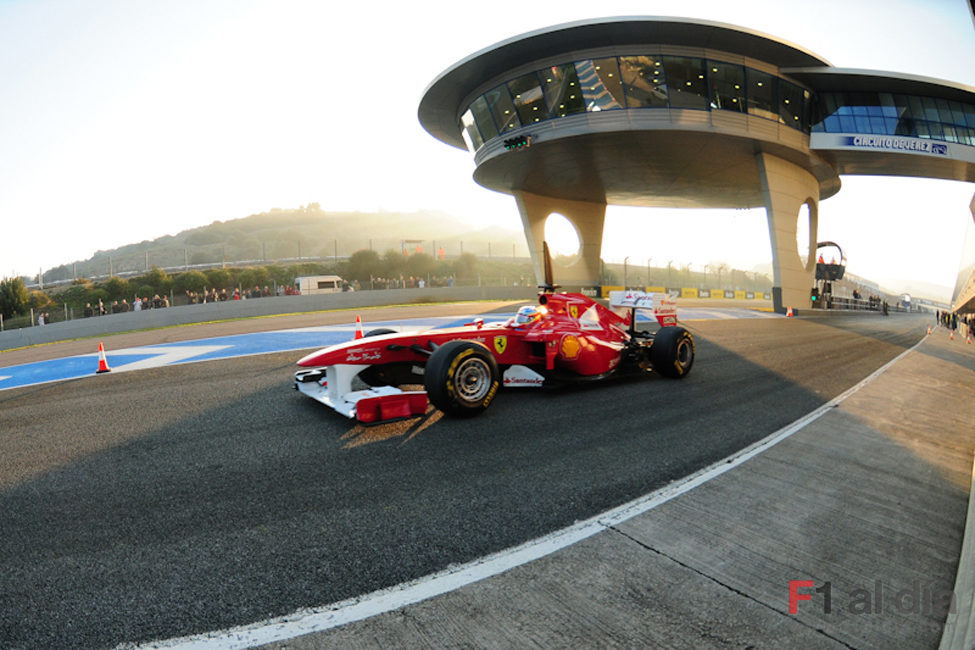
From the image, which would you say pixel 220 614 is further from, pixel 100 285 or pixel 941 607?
pixel 100 285

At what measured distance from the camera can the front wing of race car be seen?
17.2 ft

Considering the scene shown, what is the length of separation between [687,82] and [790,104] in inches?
304

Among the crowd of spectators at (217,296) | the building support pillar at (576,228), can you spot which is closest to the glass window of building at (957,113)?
the building support pillar at (576,228)

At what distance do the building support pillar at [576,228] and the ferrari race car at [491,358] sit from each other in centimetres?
3166

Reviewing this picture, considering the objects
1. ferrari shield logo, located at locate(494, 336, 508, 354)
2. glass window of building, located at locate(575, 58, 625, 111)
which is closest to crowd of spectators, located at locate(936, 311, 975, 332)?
glass window of building, located at locate(575, 58, 625, 111)

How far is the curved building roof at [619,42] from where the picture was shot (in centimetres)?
2308

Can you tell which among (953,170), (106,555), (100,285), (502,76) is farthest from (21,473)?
(100,285)

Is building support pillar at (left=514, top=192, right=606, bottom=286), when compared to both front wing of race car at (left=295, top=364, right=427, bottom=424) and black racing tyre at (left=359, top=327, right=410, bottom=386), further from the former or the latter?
front wing of race car at (left=295, top=364, right=427, bottom=424)

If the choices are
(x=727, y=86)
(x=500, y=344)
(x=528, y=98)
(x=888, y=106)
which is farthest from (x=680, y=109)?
(x=500, y=344)

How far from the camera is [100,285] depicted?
2425 inches

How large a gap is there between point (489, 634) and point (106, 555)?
243cm

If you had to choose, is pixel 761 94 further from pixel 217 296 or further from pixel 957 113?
pixel 217 296

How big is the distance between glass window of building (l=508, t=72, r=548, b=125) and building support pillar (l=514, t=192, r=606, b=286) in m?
11.5

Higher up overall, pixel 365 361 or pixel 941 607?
pixel 365 361
